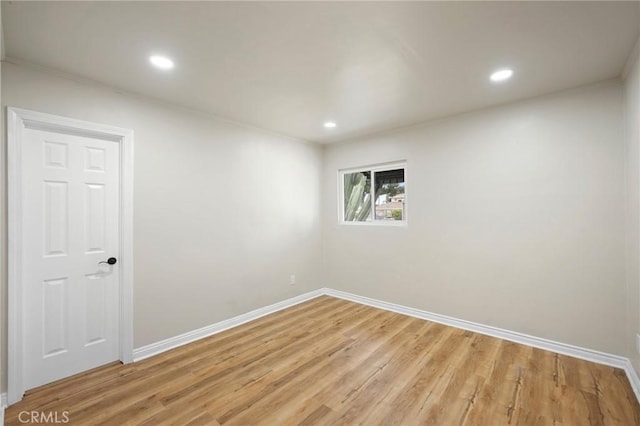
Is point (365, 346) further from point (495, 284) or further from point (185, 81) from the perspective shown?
point (185, 81)

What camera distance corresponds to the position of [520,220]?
2.90 metres

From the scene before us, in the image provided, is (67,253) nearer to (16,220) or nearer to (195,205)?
(16,220)

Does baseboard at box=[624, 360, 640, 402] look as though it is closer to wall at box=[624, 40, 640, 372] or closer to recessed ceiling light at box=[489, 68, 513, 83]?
wall at box=[624, 40, 640, 372]

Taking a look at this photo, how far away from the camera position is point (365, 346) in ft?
9.37

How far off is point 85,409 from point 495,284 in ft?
12.5

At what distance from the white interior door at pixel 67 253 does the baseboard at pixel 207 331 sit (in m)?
0.25

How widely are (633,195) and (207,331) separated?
4147 millimetres

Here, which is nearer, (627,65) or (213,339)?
(627,65)

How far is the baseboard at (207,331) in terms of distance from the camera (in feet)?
8.84

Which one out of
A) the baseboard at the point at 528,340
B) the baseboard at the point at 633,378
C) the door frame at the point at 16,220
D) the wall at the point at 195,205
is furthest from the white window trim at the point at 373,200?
the door frame at the point at 16,220

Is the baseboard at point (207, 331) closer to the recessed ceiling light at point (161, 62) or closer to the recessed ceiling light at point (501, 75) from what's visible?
the recessed ceiling light at point (161, 62)

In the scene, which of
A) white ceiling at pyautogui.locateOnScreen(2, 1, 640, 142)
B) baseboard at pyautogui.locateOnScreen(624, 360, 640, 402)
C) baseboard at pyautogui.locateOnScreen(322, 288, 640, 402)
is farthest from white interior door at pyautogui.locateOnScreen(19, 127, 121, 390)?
baseboard at pyautogui.locateOnScreen(624, 360, 640, 402)

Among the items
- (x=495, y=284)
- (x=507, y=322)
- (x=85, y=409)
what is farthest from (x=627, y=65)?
(x=85, y=409)

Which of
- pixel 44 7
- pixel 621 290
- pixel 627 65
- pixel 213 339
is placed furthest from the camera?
pixel 213 339
